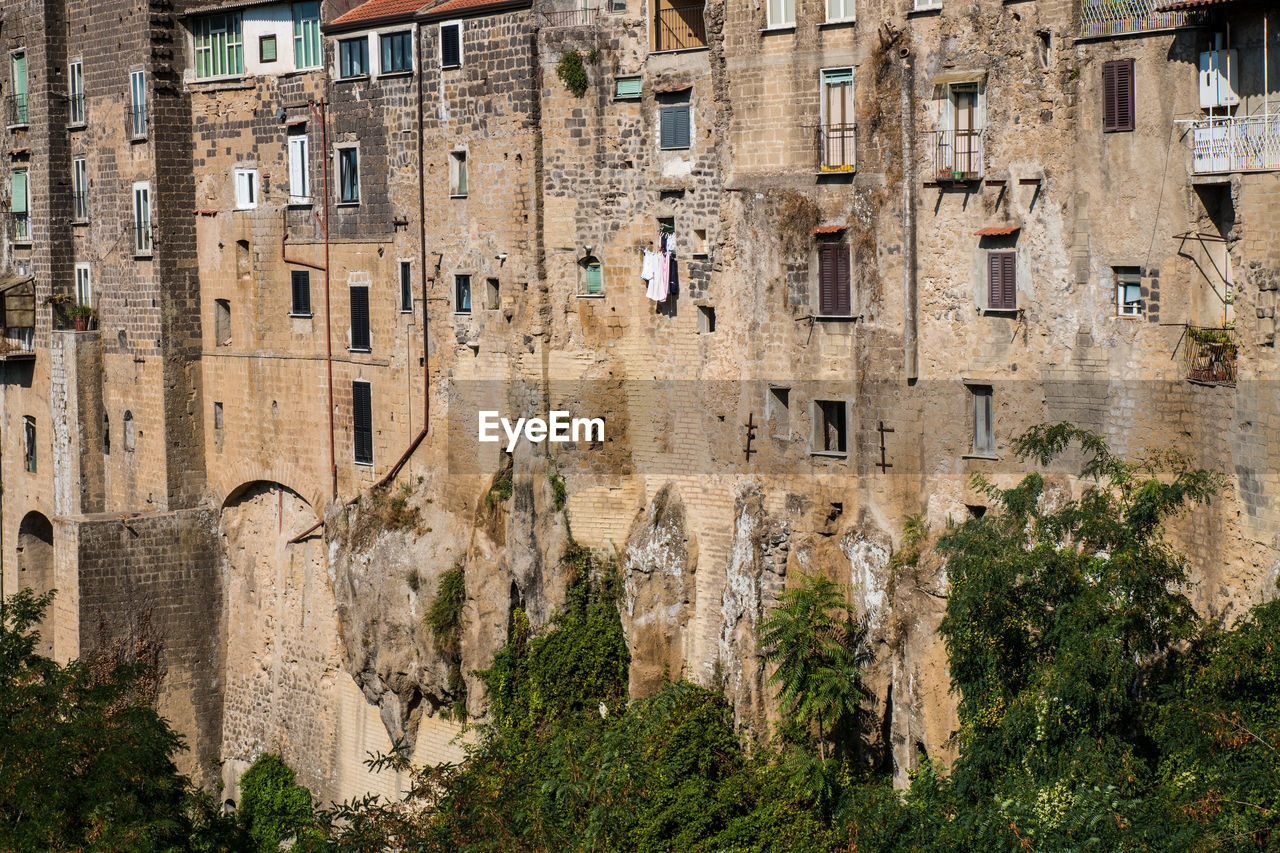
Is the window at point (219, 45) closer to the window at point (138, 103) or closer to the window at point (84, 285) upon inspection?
the window at point (138, 103)

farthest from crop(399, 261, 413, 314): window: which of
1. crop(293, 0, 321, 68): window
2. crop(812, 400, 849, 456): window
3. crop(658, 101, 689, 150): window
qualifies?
crop(812, 400, 849, 456): window

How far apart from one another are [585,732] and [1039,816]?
1230cm

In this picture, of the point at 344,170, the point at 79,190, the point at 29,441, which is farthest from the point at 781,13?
the point at 29,441

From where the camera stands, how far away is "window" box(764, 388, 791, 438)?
38281 millimetres

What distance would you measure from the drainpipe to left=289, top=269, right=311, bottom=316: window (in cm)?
1768

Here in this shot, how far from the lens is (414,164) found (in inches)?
1719

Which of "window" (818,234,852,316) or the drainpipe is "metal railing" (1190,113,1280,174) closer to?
the drainpipe

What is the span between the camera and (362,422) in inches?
1813

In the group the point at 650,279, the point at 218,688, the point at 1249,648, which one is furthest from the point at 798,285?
the point at 218,688

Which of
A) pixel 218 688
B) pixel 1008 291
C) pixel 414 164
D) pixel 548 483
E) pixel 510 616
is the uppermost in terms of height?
pixel 414 164

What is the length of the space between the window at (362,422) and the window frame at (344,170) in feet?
14.4

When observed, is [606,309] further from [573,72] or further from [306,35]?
[306,35]

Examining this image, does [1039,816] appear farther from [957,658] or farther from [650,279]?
[650,279]

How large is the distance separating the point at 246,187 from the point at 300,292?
11.7ft
